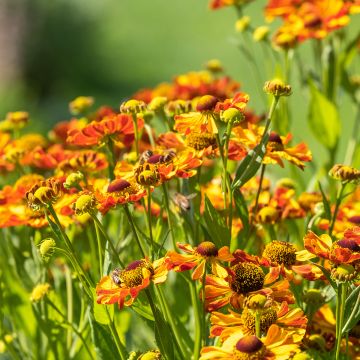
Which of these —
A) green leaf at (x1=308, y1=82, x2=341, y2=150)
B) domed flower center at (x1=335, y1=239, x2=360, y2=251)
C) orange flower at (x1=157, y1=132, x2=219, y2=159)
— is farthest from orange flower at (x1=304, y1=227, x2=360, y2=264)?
green leaf at (x1=308, y1=82, x2=341, y2=150)

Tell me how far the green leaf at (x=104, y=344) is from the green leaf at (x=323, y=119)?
2.19ft

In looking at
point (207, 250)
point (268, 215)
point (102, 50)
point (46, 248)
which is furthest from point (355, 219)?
point (102, 50)

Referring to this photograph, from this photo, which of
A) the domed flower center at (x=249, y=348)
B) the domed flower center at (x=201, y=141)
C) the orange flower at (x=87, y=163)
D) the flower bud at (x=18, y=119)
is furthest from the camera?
the flower bud at (x=18, y=119)

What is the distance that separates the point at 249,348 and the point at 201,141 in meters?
0.39

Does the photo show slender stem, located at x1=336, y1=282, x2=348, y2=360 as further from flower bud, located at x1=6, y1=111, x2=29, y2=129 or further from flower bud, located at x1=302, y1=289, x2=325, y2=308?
flower bud, located at x1=6, y1=111, x2=29, y2=129

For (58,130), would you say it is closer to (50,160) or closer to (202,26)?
(50,160)

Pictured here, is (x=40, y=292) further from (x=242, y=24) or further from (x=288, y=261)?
(x=242, y=24)

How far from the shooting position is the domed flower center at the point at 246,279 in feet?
2.77

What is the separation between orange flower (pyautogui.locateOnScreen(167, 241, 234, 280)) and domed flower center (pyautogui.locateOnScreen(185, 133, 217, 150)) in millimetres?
229

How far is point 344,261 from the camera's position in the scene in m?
0.81

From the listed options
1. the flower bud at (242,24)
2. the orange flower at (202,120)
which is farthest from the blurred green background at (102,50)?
the orange flower at (202,120)

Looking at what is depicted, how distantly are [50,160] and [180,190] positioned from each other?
270mm

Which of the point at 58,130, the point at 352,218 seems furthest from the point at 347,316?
the point at 58,130

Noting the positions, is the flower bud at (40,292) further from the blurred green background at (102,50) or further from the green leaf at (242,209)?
the blurred green background at (102,50)
